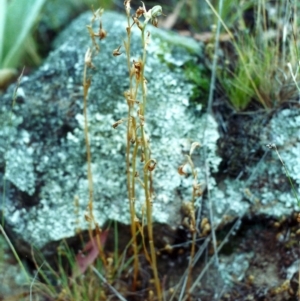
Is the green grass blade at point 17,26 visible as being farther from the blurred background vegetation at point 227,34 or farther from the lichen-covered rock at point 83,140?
the lichen-covered rock at point 83,140

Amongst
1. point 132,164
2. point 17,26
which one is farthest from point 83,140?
point 17,26

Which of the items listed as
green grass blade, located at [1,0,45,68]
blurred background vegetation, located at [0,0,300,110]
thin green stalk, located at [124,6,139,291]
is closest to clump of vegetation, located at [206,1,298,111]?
blurred background vegetation, located at [0,0,300,110]

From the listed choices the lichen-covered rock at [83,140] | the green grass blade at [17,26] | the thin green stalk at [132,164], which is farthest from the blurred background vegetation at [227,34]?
the thin green stalk at [132,164]

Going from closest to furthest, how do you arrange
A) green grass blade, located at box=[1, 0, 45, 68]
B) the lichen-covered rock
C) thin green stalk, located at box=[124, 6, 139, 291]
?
1. thin green stalk, located at box=[124, 6, 139, 291]
2. the lichen-covered rock
3. green grass blade, located at box=[1, 0, 45, 68]

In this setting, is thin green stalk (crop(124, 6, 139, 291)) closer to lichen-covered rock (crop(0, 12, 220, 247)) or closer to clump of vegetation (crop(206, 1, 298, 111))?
lichen-covered rock (crop(0, 12, 220, 247))

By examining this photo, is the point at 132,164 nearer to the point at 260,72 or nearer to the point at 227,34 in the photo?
the point at 260,72

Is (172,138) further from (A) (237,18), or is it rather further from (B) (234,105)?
(A) (237,18)
